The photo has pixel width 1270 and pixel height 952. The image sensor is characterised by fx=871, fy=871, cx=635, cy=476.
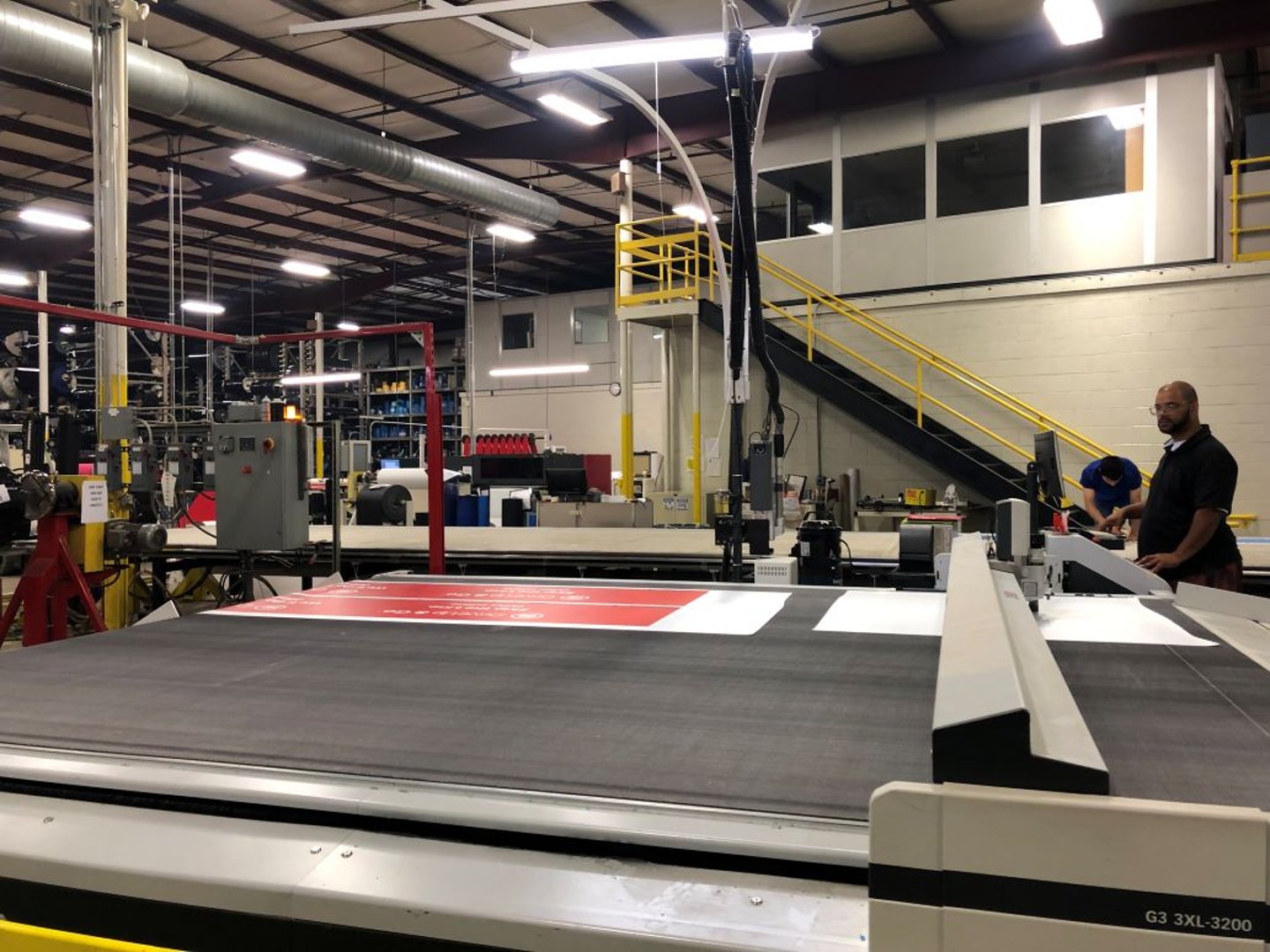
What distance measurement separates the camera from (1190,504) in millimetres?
3578

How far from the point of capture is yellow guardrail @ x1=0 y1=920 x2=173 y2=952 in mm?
1088

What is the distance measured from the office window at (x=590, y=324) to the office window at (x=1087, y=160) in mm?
10086

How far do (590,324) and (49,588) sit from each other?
557 inches

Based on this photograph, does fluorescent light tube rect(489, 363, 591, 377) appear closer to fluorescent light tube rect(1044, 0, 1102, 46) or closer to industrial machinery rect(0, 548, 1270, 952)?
fluorescent light tube rect(1044, 0, 1102, 46)

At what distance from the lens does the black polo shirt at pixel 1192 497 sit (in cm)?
345

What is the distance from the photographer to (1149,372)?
26.6ft

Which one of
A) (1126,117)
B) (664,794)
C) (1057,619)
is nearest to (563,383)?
(1126,117)

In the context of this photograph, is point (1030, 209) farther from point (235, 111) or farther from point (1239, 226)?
point (235, 111)

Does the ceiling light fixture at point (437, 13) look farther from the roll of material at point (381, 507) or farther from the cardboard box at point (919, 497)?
the cardboard box at point (919, 497)

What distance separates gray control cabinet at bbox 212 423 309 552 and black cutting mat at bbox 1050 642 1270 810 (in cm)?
453

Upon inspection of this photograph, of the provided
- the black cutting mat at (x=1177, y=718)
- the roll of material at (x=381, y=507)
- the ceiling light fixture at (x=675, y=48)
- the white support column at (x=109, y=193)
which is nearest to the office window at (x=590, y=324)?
the roll of material at (x=381, y=507)

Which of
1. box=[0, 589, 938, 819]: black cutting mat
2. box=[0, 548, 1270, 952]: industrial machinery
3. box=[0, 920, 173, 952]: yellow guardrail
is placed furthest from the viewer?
box=[0, 589, 938, 819]: black cutting mat

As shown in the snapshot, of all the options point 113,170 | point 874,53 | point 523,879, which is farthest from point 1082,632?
point 874,53

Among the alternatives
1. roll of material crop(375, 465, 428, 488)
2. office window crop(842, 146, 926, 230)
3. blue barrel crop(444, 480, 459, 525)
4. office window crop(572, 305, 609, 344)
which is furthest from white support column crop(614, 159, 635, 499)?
office window crop(572, 305, 609, 344)
